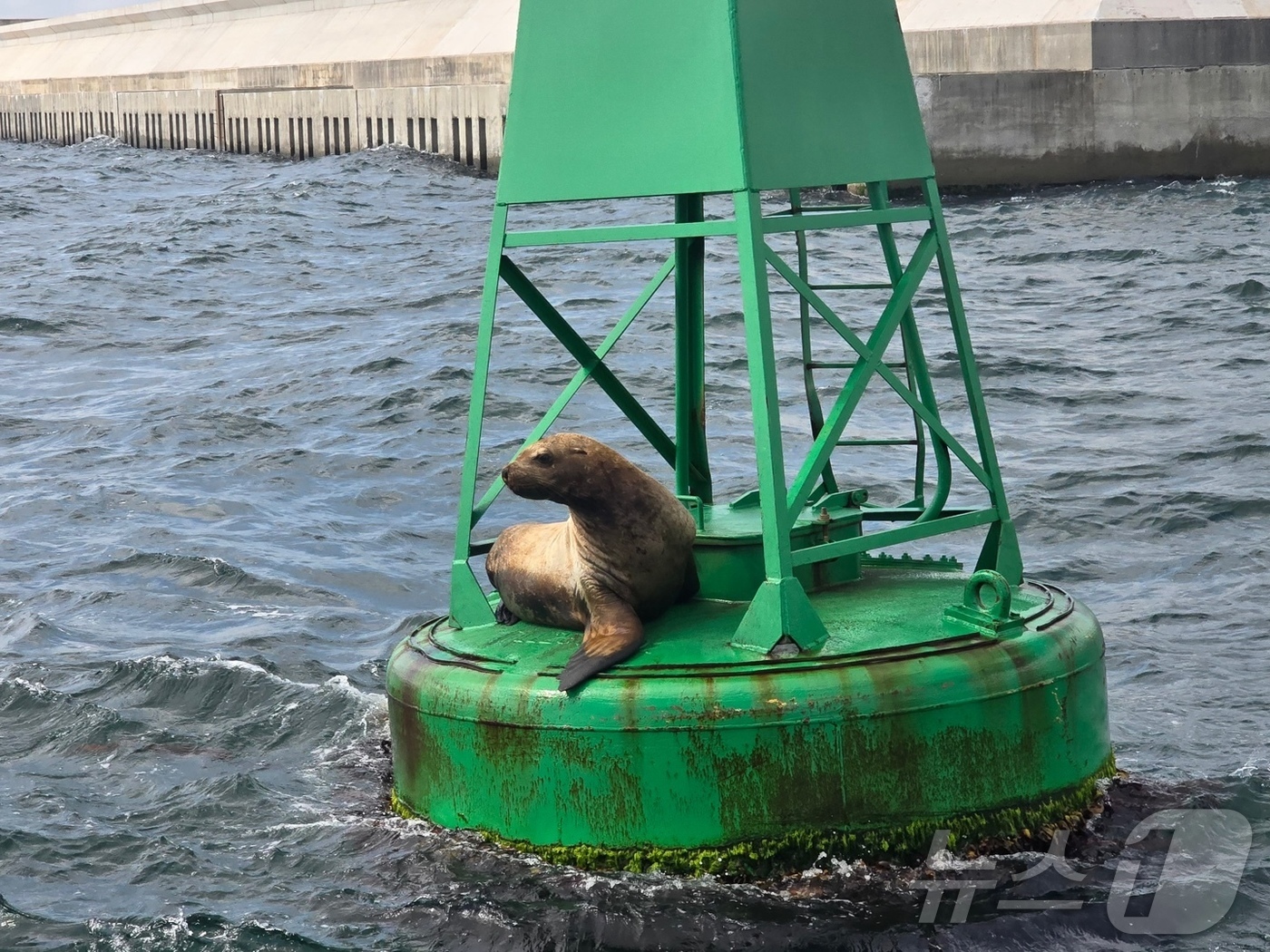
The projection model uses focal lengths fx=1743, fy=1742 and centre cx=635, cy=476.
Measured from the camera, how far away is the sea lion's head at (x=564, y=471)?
747 centimetres

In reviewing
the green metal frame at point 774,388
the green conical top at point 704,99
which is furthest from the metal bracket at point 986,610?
the green conical top at point 704,99

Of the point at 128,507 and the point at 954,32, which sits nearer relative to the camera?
the point at 128,507

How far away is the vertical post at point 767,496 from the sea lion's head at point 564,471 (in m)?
0.75

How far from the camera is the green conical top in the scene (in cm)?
735

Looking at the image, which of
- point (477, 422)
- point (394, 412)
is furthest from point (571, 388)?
point (394, 412)

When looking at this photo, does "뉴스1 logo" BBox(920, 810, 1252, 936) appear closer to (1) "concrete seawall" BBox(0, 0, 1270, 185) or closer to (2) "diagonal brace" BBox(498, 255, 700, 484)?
(2) "diagonal brace" BBox(498, 255, 700, 484)

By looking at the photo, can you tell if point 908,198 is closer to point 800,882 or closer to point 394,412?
point 394,412

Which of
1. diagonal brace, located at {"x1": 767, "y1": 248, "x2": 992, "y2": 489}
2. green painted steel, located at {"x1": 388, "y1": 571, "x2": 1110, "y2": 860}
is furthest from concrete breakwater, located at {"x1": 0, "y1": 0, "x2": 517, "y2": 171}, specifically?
green painted steel, located at {"x1": 388, "y1": 571, "x2": 1110, "y2": 860}

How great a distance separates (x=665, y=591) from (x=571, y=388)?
114 cm

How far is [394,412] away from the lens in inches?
734

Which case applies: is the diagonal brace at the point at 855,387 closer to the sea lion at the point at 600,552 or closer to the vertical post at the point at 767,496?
the vertical post at the point at 767,496

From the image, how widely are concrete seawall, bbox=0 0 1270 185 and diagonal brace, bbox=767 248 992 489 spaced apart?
2792 centimetres

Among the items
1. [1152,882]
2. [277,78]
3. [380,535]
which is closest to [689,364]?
[1152,882]

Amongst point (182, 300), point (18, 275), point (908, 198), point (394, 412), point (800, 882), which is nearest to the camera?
point (800, 882)
